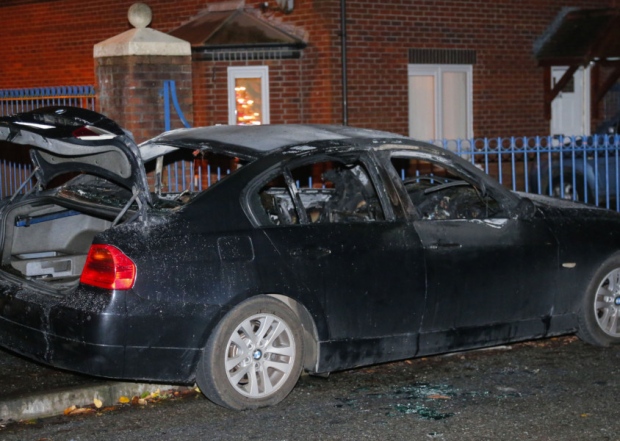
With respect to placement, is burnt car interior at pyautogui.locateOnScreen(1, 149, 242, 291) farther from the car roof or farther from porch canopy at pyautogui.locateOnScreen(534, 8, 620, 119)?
porch canopy at pyautogui.locateOnScreen(534, 8, 620, 119)

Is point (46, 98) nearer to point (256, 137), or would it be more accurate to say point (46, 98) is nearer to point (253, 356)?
point (256, 137)

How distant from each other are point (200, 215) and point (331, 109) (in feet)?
26.1

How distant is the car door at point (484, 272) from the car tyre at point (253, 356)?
1.03 meters

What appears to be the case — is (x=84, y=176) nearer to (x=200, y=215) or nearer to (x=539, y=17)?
(x=200, y=215)

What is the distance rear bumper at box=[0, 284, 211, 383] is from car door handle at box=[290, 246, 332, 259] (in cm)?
84

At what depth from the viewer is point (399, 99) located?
1485cm

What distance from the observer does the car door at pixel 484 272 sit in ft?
23.2

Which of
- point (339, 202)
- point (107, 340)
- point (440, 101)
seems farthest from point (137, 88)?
point (440, 101)

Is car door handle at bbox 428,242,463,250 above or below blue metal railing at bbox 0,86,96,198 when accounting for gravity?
below

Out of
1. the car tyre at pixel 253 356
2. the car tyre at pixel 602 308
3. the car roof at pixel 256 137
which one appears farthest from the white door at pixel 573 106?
the car tyre at pixel 253 356

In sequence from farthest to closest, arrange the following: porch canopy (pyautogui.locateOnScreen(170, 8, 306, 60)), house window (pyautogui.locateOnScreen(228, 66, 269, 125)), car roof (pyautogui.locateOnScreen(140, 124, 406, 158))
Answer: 1. house window (pyautogui.locateOnScreen(228, 66, 269, 125))
2. porch canopy (pyautogui.locateOnScreen(170, 8, 306, 60))
3. car roof (pyautogui.locateOnScreen(140, 124, 406, 158))

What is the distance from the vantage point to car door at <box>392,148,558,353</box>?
23.2 feet

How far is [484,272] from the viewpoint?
7.26m

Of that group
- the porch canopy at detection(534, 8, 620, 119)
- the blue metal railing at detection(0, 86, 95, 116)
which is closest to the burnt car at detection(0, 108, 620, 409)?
the blue metal railing at detection(0, 86, 95, 116)
